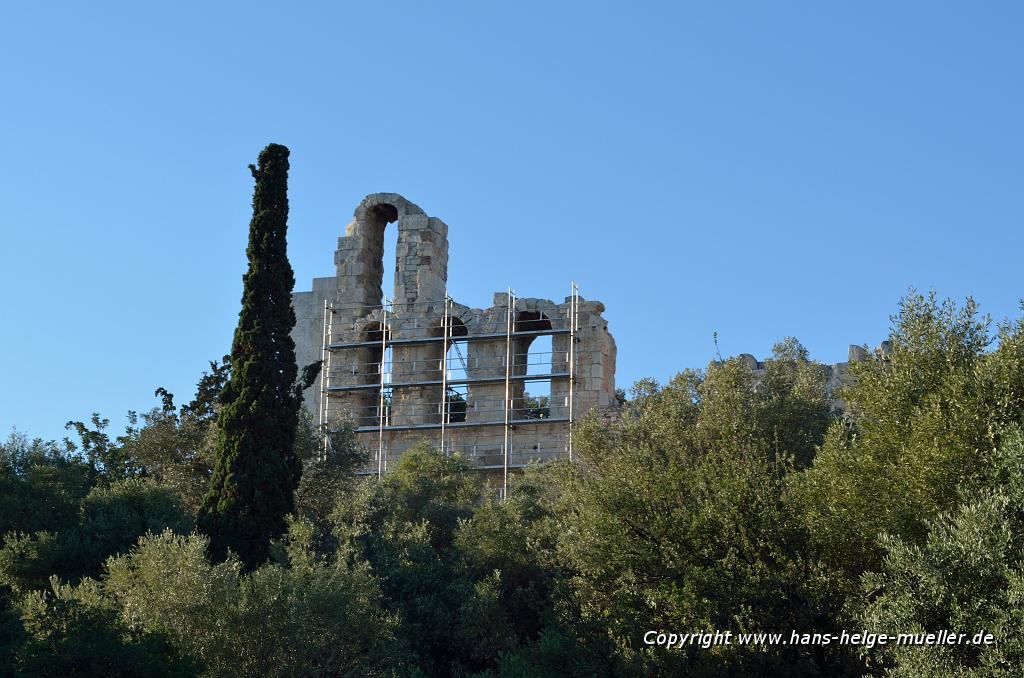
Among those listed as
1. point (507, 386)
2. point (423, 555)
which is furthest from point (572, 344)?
point (423, 555)

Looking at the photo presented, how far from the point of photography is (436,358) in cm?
3250

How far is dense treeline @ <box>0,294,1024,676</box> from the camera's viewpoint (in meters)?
14.7

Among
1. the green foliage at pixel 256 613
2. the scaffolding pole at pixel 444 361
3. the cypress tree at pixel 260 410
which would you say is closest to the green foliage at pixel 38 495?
the cypress tree at pixel 260 410

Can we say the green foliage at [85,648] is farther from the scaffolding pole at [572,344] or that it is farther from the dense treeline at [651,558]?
the scaffolding pole at [572,344]

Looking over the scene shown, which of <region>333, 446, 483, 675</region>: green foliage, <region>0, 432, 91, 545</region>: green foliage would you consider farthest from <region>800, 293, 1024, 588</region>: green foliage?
<region>0, 432, 91, 545</region>: green foliage

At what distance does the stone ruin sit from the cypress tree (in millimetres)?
6438

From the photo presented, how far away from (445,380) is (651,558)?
48.0ft

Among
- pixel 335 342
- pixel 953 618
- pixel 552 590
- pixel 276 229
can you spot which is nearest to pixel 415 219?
pixel 335 342

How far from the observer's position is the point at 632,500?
1812cm

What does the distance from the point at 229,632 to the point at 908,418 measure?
340 inches

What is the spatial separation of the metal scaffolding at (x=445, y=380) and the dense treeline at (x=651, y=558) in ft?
24.1

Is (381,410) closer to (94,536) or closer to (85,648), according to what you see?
(94,536)

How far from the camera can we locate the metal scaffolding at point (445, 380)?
30.9m

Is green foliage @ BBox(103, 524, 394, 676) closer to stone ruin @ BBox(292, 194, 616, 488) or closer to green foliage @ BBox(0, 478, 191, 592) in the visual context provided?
green foliage @ BBox(0, 478, 191, 592)
